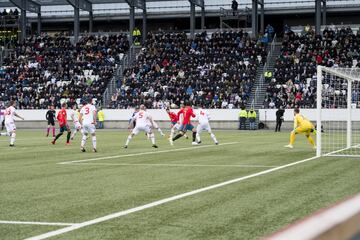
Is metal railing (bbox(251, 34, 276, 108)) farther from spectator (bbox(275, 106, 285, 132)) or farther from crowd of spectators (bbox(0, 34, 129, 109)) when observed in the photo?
crowd of spectators (bbox(0, 34, 129, 109))

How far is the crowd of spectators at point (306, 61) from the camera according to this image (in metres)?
47.1

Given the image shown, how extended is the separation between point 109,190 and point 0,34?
56.6 m

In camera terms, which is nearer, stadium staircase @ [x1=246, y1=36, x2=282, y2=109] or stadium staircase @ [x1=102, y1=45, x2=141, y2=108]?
stadium staircase @ [x1=246, y1=36, x2=282, y2=109]

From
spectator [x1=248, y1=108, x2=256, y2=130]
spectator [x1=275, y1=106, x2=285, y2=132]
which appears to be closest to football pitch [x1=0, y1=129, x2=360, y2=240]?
spectator [x1=275, y1=106, x2=285, y2=132]

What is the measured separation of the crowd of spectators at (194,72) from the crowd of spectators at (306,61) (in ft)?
6.91

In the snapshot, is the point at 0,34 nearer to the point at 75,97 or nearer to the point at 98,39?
the point at 98,39

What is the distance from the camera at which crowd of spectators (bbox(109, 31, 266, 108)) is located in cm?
4950

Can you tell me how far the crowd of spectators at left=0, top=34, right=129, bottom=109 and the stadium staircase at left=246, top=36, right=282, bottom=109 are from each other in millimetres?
12796

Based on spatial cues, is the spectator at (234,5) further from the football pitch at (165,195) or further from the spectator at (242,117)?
the football pitch at (165,195)

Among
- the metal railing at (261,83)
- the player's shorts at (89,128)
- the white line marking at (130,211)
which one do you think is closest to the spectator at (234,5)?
the metal railing at (261,83)

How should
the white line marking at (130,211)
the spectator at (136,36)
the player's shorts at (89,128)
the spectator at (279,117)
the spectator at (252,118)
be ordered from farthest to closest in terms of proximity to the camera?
the spectator at (136,36) → the spectator at (252,118) → the spectator at (279,117) → the player's shorts at (89,128) → the white line marking at (130,211)

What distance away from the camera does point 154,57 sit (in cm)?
5566

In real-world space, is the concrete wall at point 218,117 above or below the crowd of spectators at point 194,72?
below

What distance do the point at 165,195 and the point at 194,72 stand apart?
42451 millimetres
